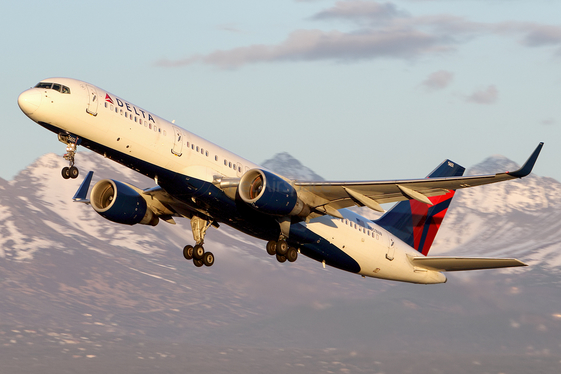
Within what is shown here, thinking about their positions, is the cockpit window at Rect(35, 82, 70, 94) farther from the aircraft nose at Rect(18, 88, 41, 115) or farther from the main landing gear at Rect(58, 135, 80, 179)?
the main landing gear at Rect(58, 135, 80, 179)

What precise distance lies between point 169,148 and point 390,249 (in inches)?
613

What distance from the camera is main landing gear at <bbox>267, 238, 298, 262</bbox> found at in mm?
40031

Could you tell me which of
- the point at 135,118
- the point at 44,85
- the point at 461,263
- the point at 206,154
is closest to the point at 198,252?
the point at 206,154

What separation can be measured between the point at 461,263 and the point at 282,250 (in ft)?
32.7

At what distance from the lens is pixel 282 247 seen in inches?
1578

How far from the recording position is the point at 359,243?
42.7 metres

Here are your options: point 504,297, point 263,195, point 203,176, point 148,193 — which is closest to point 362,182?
point 263,195

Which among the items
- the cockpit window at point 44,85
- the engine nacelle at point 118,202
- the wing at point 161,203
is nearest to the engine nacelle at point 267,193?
the wing at point 161,203

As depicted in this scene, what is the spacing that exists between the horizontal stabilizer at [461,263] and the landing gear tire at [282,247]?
8926 millimetres

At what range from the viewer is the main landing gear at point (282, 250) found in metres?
40.0

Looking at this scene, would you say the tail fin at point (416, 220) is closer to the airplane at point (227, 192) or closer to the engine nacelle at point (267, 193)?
the airplane at point (227, 192)

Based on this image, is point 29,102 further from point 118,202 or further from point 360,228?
point 360,228

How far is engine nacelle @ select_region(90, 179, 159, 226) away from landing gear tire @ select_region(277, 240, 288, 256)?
25.3ft

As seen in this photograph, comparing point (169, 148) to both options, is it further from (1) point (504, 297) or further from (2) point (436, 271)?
(1) point (504, 297)
